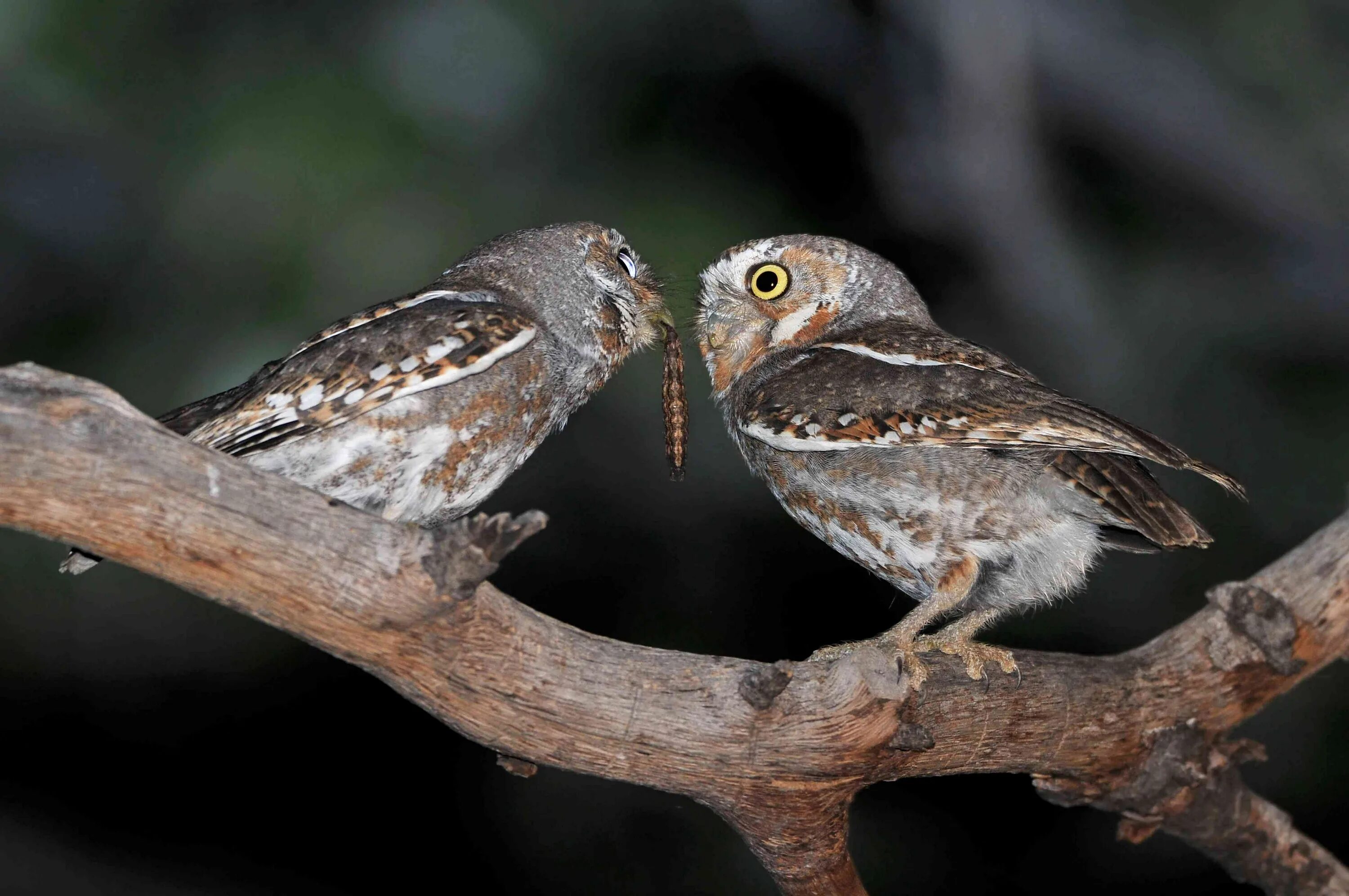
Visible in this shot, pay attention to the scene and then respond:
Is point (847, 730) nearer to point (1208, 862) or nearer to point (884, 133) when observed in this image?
point (884, 133)

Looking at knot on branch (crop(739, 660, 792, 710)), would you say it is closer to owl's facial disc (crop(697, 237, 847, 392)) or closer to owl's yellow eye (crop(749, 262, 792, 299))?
owl's facial disc (crop(697, 237, 847, 392))

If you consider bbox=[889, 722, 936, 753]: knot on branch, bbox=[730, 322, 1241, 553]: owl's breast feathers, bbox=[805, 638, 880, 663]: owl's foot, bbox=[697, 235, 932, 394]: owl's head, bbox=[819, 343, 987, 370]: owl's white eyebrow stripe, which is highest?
bbox=[697, 235, 932, 394]: owl's head

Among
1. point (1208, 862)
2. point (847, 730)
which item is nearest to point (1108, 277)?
point (1208, 862)

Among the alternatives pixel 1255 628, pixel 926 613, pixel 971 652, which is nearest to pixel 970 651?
pixel 971 652

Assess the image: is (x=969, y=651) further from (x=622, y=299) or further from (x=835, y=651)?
(x=622, y=299)

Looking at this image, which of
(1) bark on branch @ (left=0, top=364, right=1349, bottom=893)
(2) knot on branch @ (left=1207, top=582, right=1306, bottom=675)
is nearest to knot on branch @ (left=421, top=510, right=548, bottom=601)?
(1) bark on branch @ (left=0, top=364, right=1349, bottom=893)

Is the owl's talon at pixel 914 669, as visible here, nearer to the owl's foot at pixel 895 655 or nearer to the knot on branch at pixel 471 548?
the owl's foot at pixel 895 655

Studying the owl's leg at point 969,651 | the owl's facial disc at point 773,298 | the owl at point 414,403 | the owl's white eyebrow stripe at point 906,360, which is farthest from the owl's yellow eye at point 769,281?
the owl's leg at point 969,651
